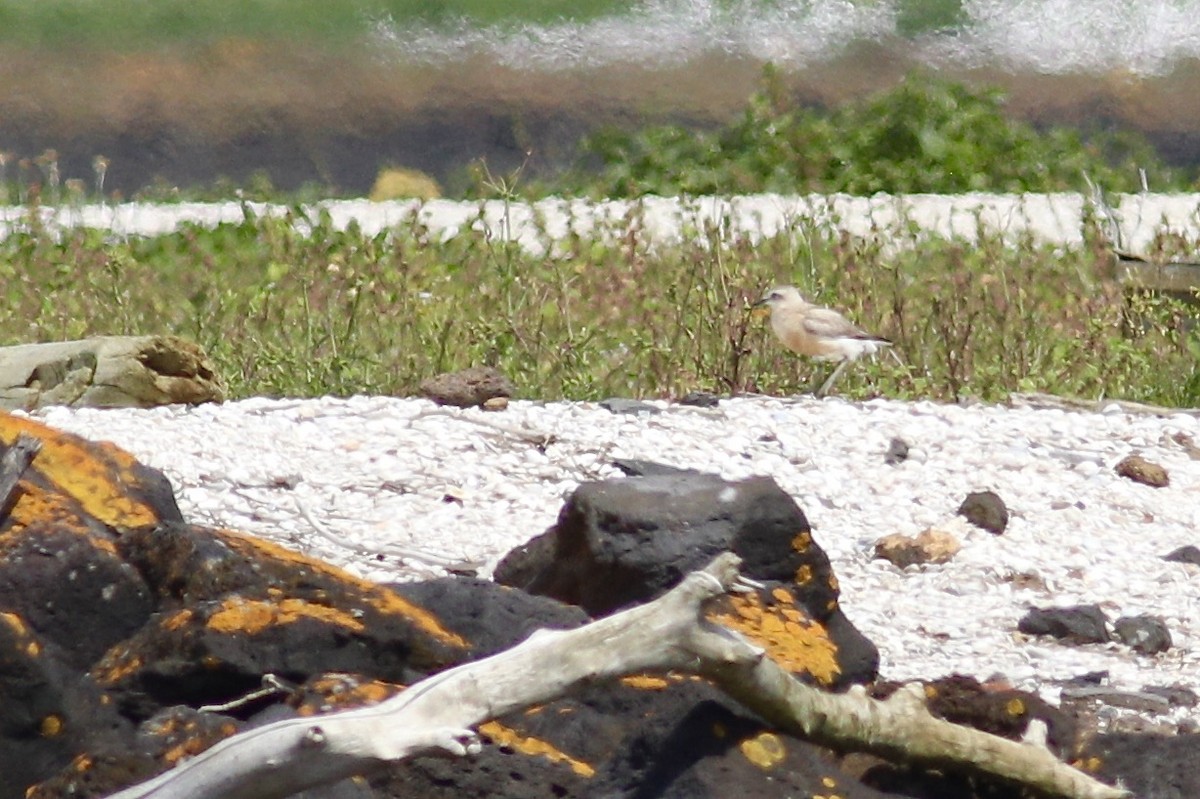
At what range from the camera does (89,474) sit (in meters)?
3.56

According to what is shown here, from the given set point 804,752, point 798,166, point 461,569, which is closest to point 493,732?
point 804,752

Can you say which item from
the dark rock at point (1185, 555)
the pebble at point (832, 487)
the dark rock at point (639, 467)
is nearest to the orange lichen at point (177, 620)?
the pebble at point (832, 487)

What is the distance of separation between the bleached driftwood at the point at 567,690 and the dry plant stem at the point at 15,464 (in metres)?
0.63

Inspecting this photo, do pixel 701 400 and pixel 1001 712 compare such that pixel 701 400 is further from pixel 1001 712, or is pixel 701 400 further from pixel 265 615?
pixel 265 615

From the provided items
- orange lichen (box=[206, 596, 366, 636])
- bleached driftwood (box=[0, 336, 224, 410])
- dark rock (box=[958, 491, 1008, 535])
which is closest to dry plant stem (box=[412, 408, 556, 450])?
bleached driftwood (box=[0, 336, 224, 410])

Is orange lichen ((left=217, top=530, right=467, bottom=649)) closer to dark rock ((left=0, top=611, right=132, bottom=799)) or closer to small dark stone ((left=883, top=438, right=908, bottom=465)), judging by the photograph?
dark rock ((left=0, top=611, right=132, bottom=799))

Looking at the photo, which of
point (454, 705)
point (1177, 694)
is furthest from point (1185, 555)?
point (454, 705)

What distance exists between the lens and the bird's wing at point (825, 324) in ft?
21.5

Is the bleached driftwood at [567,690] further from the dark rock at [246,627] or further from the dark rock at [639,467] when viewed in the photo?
the dark rock at [639,467]

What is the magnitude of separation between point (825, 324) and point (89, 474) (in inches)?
137

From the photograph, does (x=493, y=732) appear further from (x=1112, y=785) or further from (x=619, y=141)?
(x=619, y=141)

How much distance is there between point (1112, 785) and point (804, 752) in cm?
55

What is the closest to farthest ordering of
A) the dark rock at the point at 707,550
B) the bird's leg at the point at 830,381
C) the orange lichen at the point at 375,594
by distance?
the orange lichen at the point at 375,594
the dark rock at the point at 707,550
the bird's leg at the point at 830,381

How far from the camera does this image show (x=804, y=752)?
3.19m
